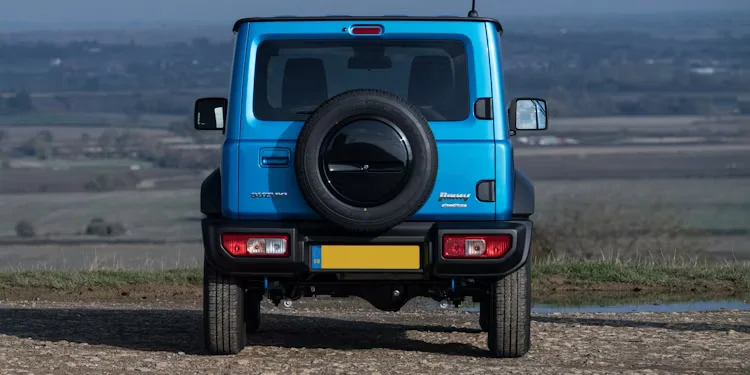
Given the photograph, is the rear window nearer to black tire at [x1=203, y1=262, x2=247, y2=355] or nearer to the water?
black tire at [x1=203, y1=262, x2=247, y2=355]

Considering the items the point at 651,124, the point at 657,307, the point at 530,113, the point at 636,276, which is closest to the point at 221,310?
the point at 530,113

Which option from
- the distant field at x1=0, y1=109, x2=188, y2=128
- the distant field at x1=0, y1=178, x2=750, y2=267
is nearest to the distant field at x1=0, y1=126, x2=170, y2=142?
the distant field at x1=0, y1=109, x2=188, y2=128

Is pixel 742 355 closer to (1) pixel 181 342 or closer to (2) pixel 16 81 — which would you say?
(1) pixel 181 342

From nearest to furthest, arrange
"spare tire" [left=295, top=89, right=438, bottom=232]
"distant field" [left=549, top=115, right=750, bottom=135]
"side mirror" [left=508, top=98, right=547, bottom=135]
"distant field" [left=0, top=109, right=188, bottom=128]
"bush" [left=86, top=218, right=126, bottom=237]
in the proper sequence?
"spare tire" [left=295, top=89, right=438, bottom=232]
"side mirror" [left=508, top=98, right=547, bottom=135]
"bush" [left=86, top=218, right=126, bottom=237]
"distant field" [left=0, top=109, right=188, bottom=128]
"distant field" [left=549, top=115, right=750, bottom=135]

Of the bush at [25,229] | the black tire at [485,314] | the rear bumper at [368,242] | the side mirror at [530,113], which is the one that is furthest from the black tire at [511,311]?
the bush at [25,229]

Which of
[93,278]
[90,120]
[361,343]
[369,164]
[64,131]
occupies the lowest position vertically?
[64,131]

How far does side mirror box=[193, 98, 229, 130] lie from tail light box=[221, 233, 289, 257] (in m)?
0.89

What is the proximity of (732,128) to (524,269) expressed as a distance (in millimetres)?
116028

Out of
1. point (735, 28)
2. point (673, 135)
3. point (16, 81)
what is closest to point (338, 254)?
point (673, 135)

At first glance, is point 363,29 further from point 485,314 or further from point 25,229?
point 25,229

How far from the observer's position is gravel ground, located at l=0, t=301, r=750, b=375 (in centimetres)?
855

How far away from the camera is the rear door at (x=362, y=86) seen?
839 centimetres

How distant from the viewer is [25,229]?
66.9 metres

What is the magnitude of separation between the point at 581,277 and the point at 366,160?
257 inches
